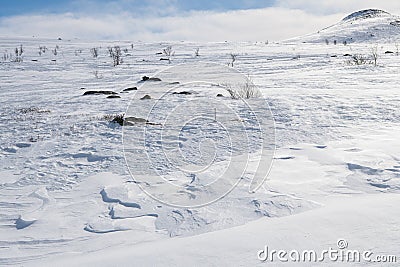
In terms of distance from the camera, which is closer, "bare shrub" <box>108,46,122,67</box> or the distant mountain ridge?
"bare shrub" <box>108,46,122,67</box>

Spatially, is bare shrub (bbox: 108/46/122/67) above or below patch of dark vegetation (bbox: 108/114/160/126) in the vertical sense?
above

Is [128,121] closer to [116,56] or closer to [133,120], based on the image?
[133,120]

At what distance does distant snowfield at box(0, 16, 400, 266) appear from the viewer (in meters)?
2.15

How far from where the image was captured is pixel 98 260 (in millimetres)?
2021

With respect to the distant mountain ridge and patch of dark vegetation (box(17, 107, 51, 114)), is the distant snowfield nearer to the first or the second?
patch of dark vegetation (box(17, 107, 51, 114))

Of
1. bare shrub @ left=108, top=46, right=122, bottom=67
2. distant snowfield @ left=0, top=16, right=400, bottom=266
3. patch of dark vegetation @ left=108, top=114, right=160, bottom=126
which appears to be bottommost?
distant snowfield @ left=0, top=16, right=400, bottom=266

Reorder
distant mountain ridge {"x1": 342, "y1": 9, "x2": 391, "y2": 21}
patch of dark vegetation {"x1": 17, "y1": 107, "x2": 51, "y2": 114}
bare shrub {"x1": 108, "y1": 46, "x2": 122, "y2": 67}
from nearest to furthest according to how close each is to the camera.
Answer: patch of dark vegetation {"x1": 17, "y1": 107, "x2": 51, "y2": 114}, bare shrub {"x1": 108, "y1": 46, "x2": 122, "y2": 67}, distant mountain ridge {"x1": 342, "y1": 9, "x2": 391, "y2": 21}

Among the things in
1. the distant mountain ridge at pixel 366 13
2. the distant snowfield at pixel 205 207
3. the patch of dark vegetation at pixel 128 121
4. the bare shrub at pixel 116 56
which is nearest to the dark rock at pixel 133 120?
the patch of dark vegetation at pixel 128 121

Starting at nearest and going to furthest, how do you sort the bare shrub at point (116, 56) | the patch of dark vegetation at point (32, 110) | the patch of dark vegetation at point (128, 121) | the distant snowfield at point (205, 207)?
the distant snowfield at point (205, 207), the patch of dark vegetation at point (128, 121), the patch of dark vegetation at point (32, 110), the bare shrub at point (116, 56)

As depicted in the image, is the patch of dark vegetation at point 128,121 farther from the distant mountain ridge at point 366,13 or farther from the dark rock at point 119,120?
the distant mountain ridge at point 366,13

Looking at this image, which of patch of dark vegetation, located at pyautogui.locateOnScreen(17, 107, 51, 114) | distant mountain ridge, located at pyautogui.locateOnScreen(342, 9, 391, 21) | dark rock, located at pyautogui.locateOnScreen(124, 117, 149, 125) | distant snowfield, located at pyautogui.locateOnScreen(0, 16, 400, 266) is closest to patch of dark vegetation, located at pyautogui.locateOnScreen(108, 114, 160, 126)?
dark rock, located at pyautogui.locateOnScreen(124, 117, 149, 125)

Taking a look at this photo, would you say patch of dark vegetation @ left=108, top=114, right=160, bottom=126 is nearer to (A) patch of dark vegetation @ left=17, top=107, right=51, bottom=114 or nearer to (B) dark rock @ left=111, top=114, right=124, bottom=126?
(B) dark rock @ left=111, top=114, right=124, bottom=126

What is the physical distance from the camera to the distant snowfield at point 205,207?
2.15 meters

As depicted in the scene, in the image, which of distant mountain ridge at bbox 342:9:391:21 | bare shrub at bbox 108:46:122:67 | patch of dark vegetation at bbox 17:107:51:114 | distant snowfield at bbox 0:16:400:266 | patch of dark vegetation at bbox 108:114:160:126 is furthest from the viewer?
distant mountain ridge at bbox 342:9:391:21
